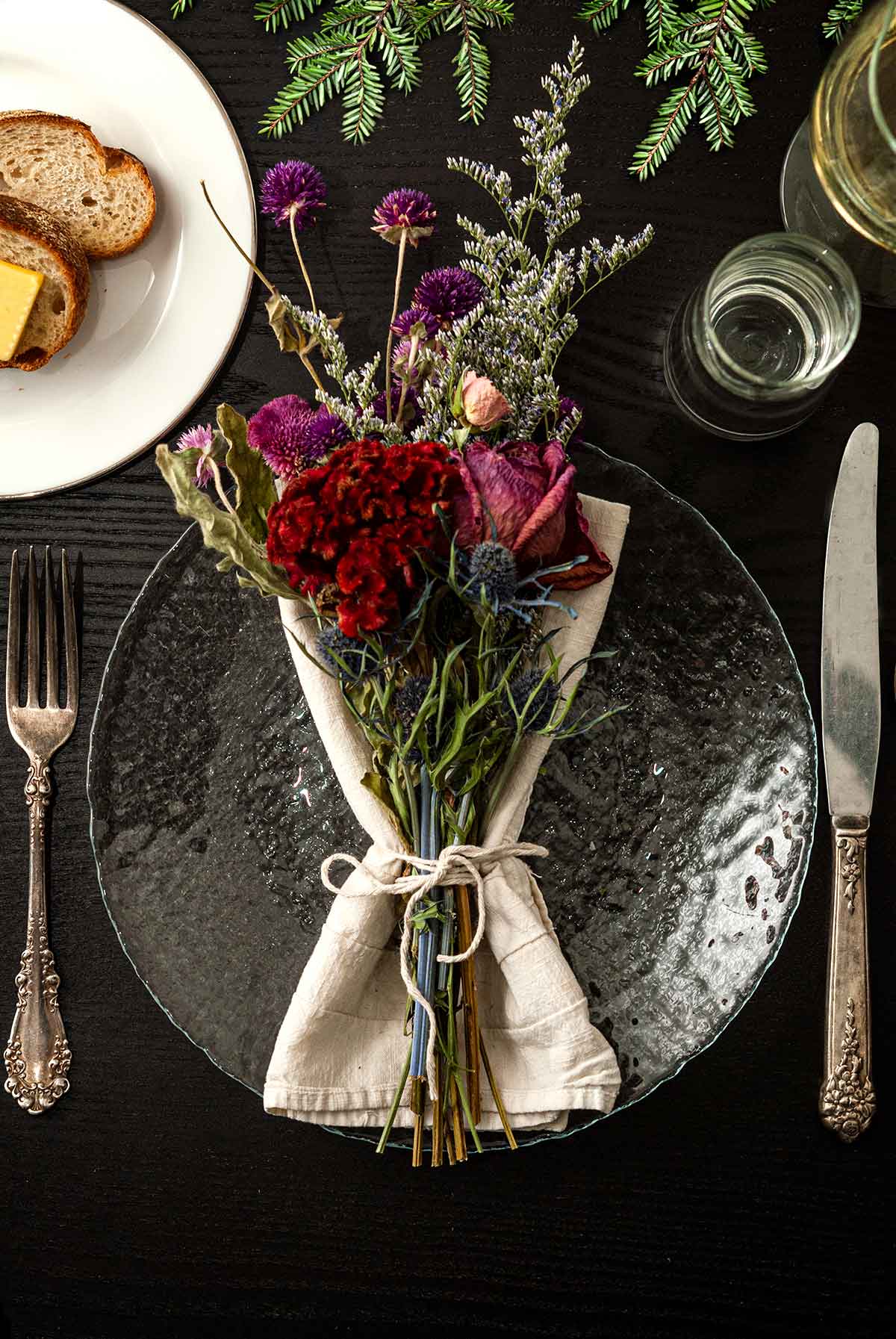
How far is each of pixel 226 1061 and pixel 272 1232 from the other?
7.8 inches

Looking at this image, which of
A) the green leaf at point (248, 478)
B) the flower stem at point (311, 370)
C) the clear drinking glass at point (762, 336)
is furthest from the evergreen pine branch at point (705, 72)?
the green leaf at point (248, 478)

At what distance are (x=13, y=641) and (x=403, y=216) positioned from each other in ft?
1.63

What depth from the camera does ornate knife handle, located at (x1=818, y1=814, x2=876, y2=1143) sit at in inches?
30.5

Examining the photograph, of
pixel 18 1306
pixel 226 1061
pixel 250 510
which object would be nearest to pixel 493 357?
pixel 250 510

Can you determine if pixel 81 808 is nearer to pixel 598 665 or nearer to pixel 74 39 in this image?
pixel 598 665

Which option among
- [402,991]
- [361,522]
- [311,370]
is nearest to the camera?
[361,522]

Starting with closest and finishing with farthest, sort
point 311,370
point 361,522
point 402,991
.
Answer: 1. point 361,522
2. point 311,370
3. point 402,991

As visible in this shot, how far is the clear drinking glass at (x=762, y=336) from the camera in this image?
75 centimetres

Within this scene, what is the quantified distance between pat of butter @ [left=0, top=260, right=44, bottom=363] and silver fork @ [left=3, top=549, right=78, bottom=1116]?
0.19 meters

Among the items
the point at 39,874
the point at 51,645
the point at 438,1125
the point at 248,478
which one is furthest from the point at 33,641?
the point at 438,1125

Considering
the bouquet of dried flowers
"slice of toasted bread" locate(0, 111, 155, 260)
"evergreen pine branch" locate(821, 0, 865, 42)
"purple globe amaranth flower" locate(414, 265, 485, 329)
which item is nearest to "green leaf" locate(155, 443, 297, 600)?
the bouquet of dried flowers

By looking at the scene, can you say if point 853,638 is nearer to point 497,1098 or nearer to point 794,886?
point 794,886

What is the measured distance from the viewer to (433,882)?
63 cm

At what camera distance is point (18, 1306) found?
82 centimetres
